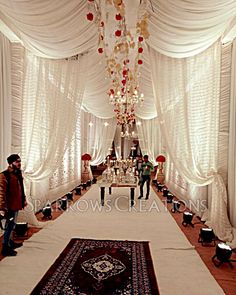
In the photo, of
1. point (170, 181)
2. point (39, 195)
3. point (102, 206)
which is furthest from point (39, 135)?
point (170, 181)

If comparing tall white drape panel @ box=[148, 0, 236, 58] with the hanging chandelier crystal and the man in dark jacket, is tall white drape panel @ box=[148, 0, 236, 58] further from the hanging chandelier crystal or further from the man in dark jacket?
the man in dark jacket

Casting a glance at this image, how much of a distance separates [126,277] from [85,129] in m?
8.20

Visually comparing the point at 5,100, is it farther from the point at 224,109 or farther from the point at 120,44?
the point at 224,109

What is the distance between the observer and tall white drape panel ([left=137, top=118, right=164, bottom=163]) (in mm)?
11109

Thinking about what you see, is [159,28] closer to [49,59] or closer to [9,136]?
[49,59]

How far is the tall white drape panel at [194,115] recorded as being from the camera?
4207 mm

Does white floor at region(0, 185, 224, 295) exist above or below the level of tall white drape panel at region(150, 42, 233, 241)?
below

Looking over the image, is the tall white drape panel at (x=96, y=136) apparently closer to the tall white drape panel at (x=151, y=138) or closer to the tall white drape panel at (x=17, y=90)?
the tall white drape panel at (x=151, y=138)

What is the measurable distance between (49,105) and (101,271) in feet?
9.22

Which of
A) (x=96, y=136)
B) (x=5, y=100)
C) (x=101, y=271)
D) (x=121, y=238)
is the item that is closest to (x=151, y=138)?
(x=96, y=136)

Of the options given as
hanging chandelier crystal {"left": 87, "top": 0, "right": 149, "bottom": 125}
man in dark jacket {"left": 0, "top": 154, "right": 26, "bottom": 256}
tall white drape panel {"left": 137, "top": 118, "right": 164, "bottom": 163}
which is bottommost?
man in dark jacket {"left": 0, "top": 154, "right": 26, "bottom": 256}

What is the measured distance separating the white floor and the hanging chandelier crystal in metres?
2.59

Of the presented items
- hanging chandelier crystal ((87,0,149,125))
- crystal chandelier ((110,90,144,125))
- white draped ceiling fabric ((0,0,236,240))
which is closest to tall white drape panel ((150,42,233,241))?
white draped ceiling fabric ((0,0,236,240))

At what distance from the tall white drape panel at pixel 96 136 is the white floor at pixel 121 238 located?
4.37 m
